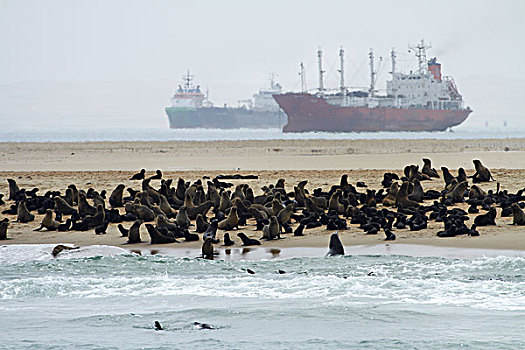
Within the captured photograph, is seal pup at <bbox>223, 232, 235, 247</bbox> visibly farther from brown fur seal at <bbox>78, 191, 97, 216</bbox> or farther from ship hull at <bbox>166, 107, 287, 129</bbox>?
ship hull at <bbox>166, 107, 287, 129</bbox>

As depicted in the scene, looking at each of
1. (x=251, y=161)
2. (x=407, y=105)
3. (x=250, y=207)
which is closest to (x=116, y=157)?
(x=251, y=161)

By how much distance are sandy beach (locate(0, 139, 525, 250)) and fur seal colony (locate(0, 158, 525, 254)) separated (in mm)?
163

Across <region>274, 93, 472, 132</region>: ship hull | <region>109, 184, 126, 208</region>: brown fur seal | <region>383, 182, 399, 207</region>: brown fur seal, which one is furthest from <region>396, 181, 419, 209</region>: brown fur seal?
<region>274, 93, 472, 132</region>: ship hull

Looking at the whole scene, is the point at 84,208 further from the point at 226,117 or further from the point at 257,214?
the point at 226,117

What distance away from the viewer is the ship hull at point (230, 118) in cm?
15225

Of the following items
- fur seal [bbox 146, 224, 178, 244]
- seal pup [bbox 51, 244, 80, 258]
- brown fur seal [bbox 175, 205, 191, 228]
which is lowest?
seal pup [bbox 51, 244, 80, 258]

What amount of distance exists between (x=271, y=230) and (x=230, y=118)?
141m

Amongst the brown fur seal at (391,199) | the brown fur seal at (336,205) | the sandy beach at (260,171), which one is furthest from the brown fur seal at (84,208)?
the brown fur seal at (391,199)

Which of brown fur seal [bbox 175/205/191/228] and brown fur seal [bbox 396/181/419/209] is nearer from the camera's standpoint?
brown fur seal [bbox 175/205/191/228]

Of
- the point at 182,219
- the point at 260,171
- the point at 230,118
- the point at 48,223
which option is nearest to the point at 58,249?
the point at 48,223

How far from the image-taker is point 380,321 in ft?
26.1

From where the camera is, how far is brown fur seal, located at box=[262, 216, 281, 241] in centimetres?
1199

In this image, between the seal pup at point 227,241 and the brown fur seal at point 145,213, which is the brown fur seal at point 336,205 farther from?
the brown fur seal at point 145,213

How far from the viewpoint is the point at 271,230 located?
12.0m
